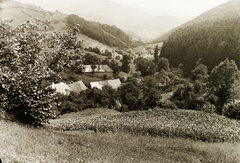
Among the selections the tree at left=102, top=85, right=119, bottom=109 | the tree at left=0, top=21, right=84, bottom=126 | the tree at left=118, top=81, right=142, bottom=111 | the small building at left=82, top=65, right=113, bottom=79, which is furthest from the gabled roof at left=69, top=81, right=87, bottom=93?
the tree at left=0, top=21, right=84, bottom=126

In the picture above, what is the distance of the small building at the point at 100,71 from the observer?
137 meters

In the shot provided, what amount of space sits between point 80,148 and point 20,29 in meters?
10.2

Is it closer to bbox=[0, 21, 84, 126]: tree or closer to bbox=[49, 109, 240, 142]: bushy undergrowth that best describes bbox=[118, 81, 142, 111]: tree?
bbox=[49, 109, 240, 142]: bushy undergrowth

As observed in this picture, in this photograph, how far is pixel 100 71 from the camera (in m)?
143

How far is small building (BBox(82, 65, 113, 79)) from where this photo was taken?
451 ft

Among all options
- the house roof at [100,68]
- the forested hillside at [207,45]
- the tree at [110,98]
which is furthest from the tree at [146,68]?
the tree at [110,98]

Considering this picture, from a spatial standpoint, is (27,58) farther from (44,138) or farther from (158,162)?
(158,162)

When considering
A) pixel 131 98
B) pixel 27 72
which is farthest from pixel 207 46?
pixel 27 72

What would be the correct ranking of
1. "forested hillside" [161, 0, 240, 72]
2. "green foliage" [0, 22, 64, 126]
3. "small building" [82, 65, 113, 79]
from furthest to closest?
1. "small building" [82, 65, 113, 79]
2. "forested hillside" [161, 0, 240, 72]
3. "green foliage" [0, 22, 64, 126]

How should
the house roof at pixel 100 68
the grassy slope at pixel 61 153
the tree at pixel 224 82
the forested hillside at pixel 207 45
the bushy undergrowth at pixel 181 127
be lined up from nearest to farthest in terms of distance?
the grassy slope at pixel 61 153, the bushy undergrowth at pixel 181 127, the tree at pixel 224 82, the forested hillside at pixel 207 45, the house roof at pixel 100 68

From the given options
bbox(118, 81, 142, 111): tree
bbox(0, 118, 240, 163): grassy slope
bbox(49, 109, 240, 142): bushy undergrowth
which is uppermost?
bbox(0, 118, 240, 163): grassy slope

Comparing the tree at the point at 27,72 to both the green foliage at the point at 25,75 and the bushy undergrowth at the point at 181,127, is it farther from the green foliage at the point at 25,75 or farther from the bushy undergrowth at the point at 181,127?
the bushy undergrowth at the point at 181,127

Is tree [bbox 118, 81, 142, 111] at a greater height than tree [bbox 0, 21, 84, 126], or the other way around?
tree [bbox 0, 21, 84, 126]

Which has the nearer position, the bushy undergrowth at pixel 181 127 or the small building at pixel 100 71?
the bushy undergrowth at pixel 181 127
